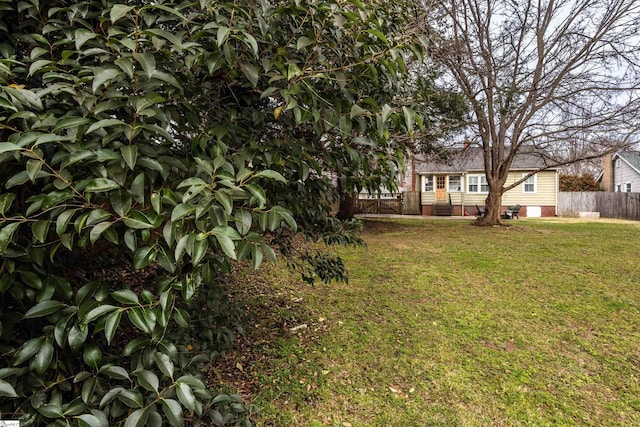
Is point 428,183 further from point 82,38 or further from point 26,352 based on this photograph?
point 26,352

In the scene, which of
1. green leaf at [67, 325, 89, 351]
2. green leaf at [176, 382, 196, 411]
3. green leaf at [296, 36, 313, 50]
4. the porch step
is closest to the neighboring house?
the porch step

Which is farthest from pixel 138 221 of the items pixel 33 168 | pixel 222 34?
pixel 222 34

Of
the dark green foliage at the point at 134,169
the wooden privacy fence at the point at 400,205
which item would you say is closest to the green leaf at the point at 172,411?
the dark green foliage at the point at 134,169

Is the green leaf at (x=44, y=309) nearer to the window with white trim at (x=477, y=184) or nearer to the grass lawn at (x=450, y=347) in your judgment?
the grass lawn at (x=450, y=347)

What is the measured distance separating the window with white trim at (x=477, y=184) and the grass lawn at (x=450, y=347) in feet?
51.2

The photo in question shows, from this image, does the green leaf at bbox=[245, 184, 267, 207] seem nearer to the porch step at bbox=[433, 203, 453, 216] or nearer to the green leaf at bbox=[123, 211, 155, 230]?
the green leaf at bbox=[123, 211, 155, 230]

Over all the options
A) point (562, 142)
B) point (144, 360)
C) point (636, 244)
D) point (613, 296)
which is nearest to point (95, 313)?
point (144, 360)

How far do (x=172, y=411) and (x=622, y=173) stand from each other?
31079 mm

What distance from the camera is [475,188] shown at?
20.7m

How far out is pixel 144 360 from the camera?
44.1 inches

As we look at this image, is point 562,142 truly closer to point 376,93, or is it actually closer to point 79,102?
point 376,93

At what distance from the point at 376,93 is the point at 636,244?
9326 millimetres

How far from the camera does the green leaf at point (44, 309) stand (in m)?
1.04

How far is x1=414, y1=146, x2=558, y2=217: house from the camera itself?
1964 centimetres
